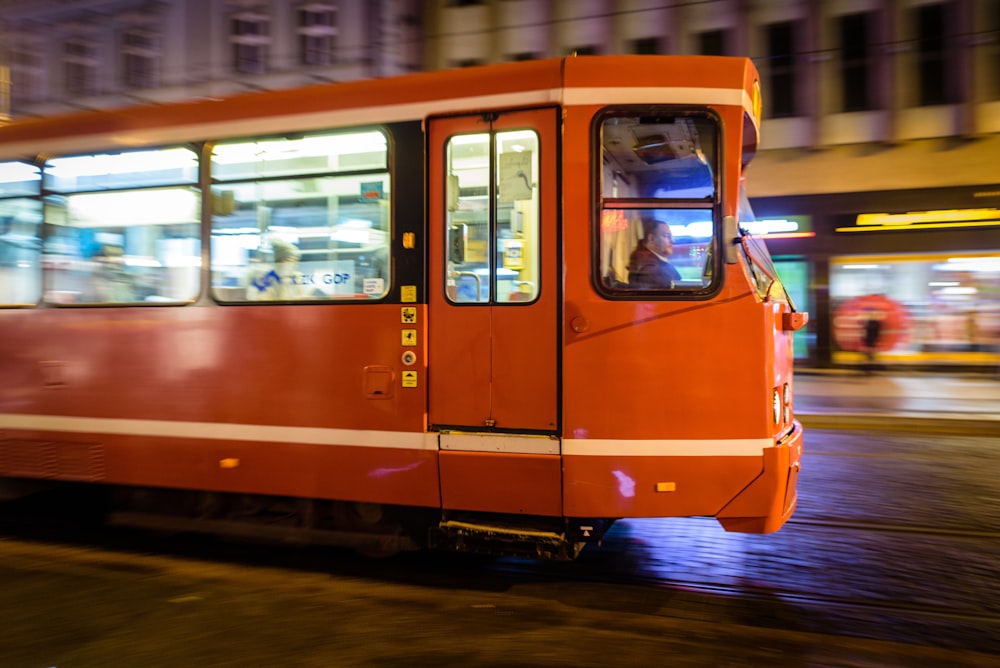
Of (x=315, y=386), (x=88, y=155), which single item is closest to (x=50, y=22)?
(x=88, y=155)

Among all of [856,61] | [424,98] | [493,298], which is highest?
[856,61]

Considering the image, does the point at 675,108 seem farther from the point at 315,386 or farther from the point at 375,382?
the point at 315,386

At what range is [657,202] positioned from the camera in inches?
170

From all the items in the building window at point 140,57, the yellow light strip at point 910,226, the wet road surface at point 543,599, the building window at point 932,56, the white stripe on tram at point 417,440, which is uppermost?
the building window at point 140,57

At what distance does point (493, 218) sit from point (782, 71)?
16159 mm

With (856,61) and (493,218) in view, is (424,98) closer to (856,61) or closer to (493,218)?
(493,218)

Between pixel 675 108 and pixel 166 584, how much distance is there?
4.47 meters

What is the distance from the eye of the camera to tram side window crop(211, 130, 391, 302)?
479cm

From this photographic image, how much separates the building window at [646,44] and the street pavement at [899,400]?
8925 millimetres

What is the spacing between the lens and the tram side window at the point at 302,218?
4789 millimetres

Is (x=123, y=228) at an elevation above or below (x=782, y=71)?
below

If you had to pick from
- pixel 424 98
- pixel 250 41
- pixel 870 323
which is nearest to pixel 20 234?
pixel 424 98

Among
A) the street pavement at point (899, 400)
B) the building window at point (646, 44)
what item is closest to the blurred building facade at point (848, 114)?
the building window at point (646, 44)

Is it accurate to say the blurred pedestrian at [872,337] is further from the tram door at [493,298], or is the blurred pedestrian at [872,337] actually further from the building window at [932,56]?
the tram door at [493,298]
